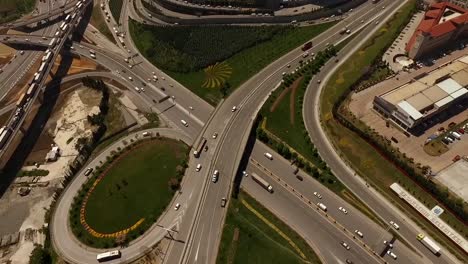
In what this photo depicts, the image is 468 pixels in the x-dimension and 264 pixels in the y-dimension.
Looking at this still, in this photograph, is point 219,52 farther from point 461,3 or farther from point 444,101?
point 461,3

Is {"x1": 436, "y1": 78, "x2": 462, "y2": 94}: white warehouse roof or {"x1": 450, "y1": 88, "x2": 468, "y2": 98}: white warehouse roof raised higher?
{"x1": 436, "y1": 78, "x2": 462, "y2": 94}: white warehouse roof

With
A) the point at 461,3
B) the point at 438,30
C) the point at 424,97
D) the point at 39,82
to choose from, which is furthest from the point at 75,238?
the point at 461,3

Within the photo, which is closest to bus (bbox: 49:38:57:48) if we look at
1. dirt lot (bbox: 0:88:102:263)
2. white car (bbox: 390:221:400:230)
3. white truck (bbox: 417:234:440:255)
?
dirt lot (bbox: 0:88:102:263)

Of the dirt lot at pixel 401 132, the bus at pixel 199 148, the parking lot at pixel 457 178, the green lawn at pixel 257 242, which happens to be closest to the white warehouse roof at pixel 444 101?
the dirt lot at pixel 401 132

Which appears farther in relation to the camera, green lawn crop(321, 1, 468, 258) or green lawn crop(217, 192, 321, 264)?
green lawn crop(321, 1, 468, 258)

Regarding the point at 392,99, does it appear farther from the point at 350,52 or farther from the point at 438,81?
the point at 350,52

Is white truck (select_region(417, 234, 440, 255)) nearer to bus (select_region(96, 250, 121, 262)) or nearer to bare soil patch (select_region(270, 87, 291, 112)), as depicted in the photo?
bare soil patch (select_region(270, 87, 291, 112))

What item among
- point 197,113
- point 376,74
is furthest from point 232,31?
point 376,74
